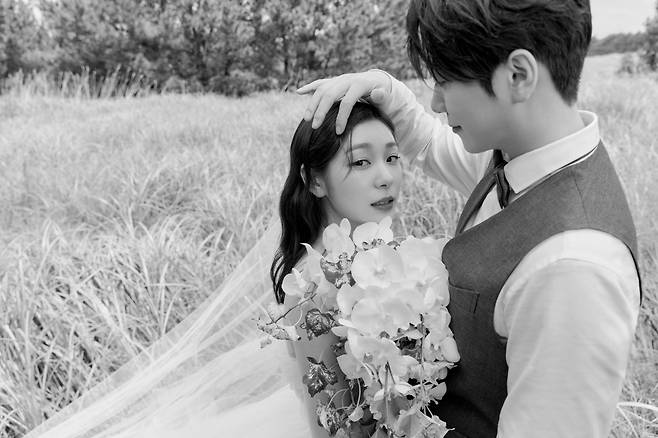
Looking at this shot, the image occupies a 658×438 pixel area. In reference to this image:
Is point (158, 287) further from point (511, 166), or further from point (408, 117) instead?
point (511, 166)

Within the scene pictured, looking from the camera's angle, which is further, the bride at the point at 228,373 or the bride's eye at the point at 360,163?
the bride at the point at 228,373

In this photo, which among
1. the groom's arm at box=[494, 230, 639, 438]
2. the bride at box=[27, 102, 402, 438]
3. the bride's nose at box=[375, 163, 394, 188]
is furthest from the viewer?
the bride at box=[27, 102, 402, 438]

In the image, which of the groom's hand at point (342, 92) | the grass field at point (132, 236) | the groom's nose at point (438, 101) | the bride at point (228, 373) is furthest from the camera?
the grass field at point (132, 236)

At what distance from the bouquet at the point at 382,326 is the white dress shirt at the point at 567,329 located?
0.12m

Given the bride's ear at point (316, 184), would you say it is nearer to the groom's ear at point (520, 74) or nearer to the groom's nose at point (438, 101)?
the groom's nose at point (438, 101)

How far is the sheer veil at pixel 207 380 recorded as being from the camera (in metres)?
2.02

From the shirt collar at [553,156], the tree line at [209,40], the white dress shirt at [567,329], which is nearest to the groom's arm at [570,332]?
the white dress shirt at [567,329]

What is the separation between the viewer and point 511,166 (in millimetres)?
1071

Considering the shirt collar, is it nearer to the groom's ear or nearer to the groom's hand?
the groom's ear

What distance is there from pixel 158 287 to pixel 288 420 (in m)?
1.14

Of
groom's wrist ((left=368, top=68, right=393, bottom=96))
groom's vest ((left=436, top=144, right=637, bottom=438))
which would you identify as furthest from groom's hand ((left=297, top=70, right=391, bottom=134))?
groom's vest ((left=436, top=144, right=637, bottom=438))

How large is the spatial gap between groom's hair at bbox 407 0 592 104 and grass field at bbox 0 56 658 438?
4.16ft

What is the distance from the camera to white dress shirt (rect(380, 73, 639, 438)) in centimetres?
89

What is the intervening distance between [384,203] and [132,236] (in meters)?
1.84
